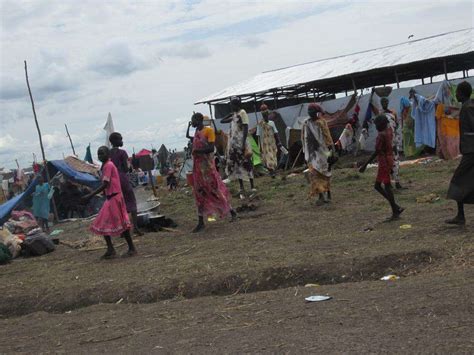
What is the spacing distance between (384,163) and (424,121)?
854cm

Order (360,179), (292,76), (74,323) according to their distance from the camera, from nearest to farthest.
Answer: (74,323) → (360,179) → (292,76)

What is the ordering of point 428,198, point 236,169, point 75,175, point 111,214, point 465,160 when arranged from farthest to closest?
1. point 75,175
2. point 236,169
3. point 428,198
4. point 111,214
5. point 465,160

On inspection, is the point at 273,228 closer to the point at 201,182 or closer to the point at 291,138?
the point at 201,182

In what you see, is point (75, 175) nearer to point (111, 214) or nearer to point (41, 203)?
point (41, 203)

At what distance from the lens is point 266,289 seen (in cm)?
578

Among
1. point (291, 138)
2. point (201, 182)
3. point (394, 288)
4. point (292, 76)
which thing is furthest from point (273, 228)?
point (292, 76)

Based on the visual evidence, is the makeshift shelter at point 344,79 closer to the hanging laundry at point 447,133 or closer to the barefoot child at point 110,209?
the hanging laundry at point 447,133

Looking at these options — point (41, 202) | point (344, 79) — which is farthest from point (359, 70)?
point (41, 202)

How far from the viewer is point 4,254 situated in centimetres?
925

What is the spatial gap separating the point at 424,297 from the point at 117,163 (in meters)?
6.36

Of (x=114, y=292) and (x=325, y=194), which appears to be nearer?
(x=114, y=292)

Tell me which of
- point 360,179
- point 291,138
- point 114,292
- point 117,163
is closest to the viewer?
point 114,292

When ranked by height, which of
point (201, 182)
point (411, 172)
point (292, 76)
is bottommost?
point (411, 172)

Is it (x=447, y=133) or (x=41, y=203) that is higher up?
(x=41, y=203)
